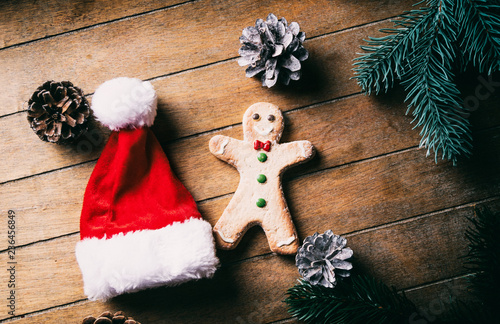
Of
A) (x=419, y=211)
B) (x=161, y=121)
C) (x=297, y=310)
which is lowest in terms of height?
(x=297, y=310)

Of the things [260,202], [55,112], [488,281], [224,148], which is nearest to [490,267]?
[488,281]

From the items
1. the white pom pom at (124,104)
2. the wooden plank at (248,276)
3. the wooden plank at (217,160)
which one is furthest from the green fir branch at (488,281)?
the white pom pom at (124,104)

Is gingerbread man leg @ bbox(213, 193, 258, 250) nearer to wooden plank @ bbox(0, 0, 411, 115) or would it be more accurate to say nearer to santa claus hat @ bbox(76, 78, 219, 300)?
santa claus hat @ bbox(76, 78, 219, 300)

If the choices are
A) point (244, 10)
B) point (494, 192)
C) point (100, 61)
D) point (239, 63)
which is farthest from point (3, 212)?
point (494, 192)

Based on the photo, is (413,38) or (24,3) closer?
(413,38)

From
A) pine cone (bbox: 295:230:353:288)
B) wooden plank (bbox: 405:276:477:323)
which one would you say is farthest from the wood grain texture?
wooden plank (bbox: 405:276:477:323)

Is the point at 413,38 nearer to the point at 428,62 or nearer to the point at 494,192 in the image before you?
the point at 428,62

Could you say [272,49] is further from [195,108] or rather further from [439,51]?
[439,51]
